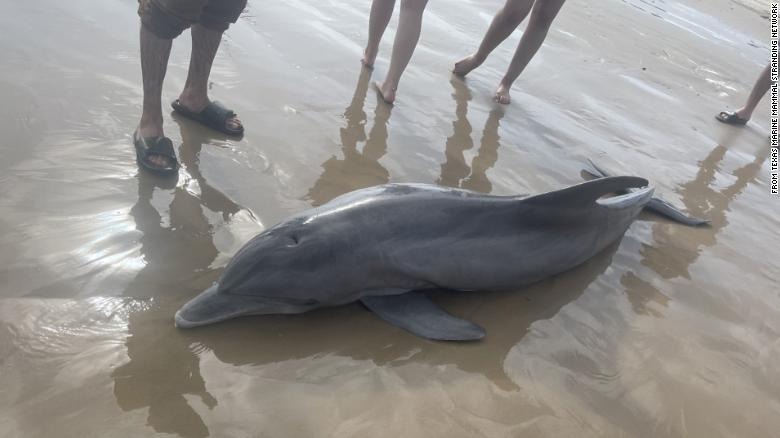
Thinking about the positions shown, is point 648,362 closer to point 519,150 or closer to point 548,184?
point 548,184

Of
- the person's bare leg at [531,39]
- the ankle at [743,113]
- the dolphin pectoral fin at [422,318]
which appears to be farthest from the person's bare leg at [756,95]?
the dolphin pectoral fin at [422,318]

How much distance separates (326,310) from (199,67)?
8.01 feet

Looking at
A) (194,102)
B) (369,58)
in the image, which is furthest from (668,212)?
(194,102)

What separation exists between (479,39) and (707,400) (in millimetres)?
6144

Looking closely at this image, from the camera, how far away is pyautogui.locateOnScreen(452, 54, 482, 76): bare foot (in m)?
6.60

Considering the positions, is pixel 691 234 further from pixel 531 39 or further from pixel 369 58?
pixel 369 58

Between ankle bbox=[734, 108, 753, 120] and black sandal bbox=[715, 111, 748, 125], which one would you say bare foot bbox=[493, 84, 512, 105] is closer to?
black sandal bbox=[715, 111, 748, 125]

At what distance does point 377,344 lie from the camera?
3.00 m

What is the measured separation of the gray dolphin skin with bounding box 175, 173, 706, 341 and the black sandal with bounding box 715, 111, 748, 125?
474 centimetres

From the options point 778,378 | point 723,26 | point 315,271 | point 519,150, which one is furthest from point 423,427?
point 723,26

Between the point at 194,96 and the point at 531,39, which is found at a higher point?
the point at 531,39

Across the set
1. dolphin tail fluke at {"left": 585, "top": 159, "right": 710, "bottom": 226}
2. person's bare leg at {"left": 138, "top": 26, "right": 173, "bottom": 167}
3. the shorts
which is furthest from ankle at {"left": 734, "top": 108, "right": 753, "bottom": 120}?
person's bare leg at {"left": 138, "top": 26, "right": 173, "bottom": 167}

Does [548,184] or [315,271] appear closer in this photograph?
[315,271]

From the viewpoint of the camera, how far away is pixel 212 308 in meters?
2.87
